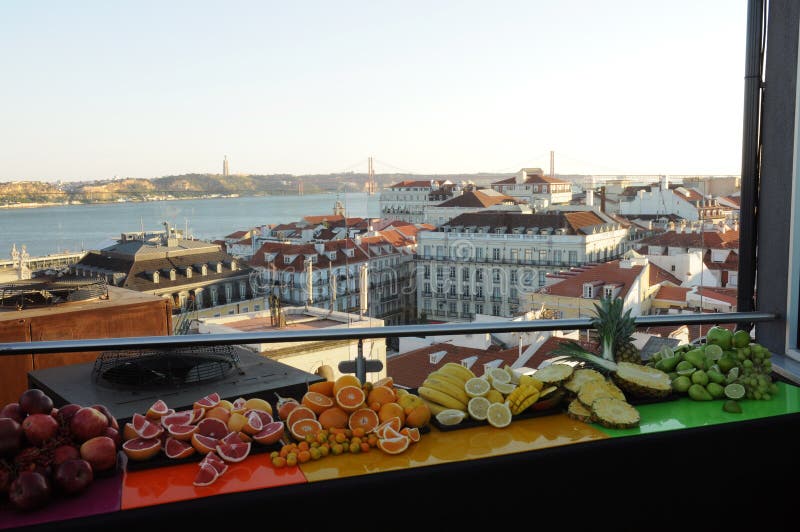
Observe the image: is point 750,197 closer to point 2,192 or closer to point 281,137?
point 2,192

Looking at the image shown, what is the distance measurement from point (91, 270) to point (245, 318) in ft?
23.4

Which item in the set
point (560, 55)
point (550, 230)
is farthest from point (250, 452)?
point (550, 230)

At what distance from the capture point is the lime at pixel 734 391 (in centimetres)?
162

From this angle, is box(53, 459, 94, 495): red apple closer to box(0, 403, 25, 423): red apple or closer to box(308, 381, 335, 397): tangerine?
box(0, 403, 25, 423): red apple

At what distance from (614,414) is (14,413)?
112 centimetres

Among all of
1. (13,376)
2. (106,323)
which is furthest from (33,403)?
(106,323)

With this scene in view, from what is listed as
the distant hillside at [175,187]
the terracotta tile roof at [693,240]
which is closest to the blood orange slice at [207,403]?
the terracotta tile roof at [693,240]

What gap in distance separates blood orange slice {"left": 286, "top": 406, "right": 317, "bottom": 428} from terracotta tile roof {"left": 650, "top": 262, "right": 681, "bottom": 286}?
543 inches

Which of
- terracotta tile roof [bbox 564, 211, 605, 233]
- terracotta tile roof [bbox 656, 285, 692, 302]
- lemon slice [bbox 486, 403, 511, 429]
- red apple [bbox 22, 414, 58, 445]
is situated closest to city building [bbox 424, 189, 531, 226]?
terracotta tile roof [bbox 564, 211, 605, 233]

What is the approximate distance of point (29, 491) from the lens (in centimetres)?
101

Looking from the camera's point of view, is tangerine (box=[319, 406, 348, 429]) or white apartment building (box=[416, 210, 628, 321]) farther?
white apartment building (box=[416, 210, 628, 321])

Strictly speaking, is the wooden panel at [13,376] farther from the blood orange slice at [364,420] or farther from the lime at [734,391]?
the lime at [734,391]

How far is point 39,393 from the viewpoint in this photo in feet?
3.92

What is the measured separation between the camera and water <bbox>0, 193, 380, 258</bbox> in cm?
2304
